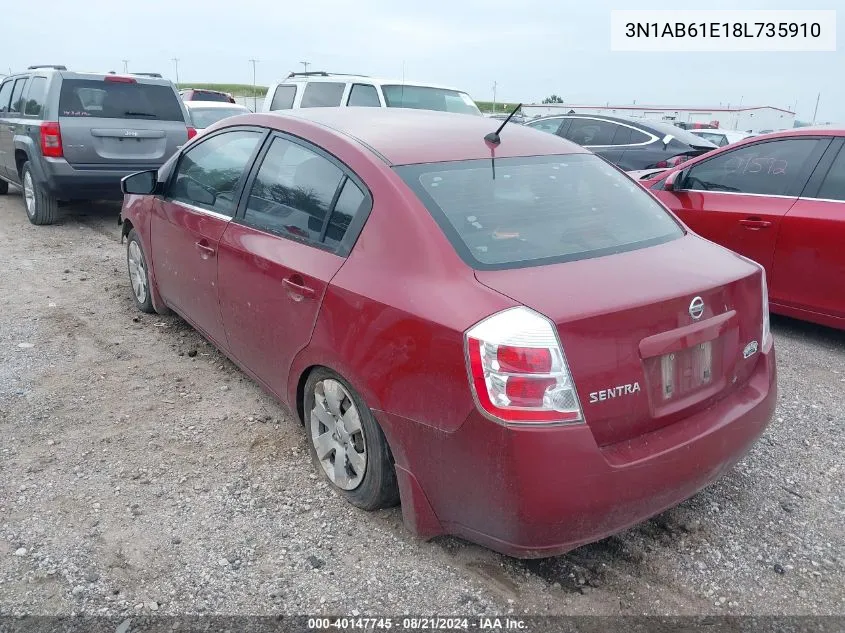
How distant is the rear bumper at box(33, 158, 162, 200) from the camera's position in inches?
307

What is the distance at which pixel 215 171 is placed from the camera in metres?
3.95

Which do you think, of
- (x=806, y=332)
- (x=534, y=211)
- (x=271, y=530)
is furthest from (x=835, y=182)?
(x=271, y=530)

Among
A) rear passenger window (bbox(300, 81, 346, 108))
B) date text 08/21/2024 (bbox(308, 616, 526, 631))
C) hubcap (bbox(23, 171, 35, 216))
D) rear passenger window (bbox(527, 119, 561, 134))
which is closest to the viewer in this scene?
date text 08/21/2024 (bbox(308, 616, 526, 631))

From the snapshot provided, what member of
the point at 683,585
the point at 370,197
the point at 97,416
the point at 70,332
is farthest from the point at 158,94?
the point at 683,585

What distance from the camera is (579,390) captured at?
221cm

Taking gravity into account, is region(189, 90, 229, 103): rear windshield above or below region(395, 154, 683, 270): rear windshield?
above

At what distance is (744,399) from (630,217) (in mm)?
893

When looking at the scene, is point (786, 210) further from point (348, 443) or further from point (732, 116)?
point (732, 116)

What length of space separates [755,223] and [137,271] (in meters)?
4.59

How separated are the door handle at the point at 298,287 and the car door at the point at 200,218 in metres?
0.79

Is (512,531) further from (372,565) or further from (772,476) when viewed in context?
(772,476)

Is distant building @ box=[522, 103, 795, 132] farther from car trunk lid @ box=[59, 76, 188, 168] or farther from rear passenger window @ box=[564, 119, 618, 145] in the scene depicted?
car trunk lid @ box=[59, 76, 188, 168]

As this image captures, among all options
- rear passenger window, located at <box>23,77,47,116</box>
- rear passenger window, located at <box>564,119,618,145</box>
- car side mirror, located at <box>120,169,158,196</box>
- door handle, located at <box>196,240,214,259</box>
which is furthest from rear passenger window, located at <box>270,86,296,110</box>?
door handle, located at <box>196,240,214,259</box>

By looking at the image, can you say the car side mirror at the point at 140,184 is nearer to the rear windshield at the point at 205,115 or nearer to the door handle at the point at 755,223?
the door handle at the point at 755,223
